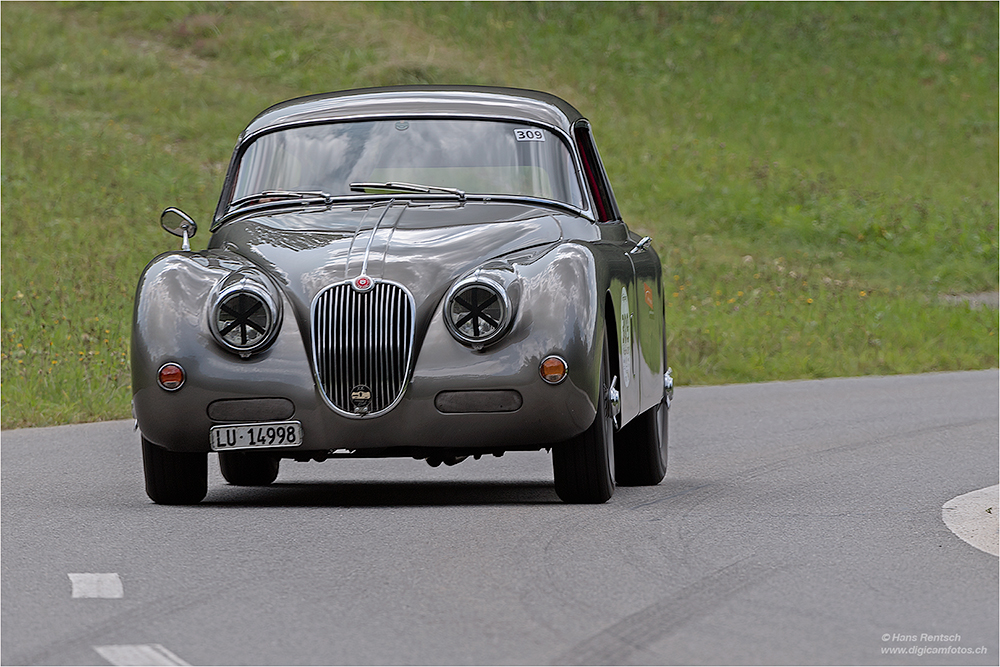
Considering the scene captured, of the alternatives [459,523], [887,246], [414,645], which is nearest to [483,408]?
[459,523]

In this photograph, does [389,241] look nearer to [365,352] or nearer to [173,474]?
[365,352]

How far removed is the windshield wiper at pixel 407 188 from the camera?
25.9ft

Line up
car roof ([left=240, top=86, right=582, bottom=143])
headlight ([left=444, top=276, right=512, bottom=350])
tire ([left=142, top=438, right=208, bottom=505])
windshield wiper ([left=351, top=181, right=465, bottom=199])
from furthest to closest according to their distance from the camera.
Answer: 1. car roof ([left=240, top=86, right=582, bottom=143])
2. windshield wiper ([left=351, top=181, right=465, bottom=199])
3. tire ([left=142, top=438, right=208, bottom=505])
4. headlight ([left=444, top=276, right=512, bottom=350])

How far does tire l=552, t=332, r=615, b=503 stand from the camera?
22.8ft

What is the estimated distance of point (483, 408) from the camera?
6.71 metres

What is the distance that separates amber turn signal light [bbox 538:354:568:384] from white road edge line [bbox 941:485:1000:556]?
1708 millimetres

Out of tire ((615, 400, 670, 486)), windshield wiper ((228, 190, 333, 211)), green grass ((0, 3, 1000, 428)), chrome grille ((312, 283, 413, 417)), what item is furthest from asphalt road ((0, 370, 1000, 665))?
green grass ((0, 3, 1000, 428))

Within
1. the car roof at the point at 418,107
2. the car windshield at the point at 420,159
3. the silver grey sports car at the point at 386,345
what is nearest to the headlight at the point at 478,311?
the silver grey sports car at the point at 386,345

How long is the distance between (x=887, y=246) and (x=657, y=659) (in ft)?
81.9

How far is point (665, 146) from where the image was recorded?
33031 mm

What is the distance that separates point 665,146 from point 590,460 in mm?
26563

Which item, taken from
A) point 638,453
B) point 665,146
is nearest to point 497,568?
point 638,453

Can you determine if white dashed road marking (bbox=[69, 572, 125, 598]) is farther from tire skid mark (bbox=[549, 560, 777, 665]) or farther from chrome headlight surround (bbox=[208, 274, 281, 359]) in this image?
tire skid mark (bbox=[549, 560, 777, 665])

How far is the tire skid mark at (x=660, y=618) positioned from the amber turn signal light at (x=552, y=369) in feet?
4.21
